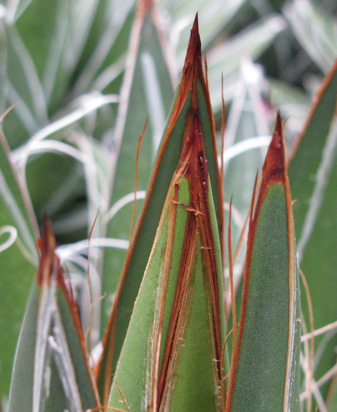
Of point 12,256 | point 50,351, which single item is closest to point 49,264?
point 50,351

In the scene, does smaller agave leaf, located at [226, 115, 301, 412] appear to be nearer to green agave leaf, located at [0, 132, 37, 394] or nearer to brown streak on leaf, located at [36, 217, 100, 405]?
brown streak on leaf, located at [36, 217, 100, 405]

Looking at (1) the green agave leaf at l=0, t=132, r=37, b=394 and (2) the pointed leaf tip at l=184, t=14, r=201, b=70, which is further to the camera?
(1) the green agave leaf at l=0, t=132, r=37, b=394

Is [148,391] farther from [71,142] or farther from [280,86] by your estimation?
[280,86]

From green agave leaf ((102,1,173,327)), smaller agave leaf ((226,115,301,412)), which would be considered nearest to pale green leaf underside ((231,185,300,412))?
smaller agave leaf ((226,115,301,412))

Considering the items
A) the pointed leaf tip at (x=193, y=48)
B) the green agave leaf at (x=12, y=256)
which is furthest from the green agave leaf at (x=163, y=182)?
the green agave leaf at (x=12, y=256)

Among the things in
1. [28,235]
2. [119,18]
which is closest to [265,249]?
[28,235]

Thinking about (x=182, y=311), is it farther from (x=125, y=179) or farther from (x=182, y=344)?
(x=125, y=179)

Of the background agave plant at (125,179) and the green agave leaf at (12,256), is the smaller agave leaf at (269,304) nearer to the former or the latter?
the background agave plant at (125,179)
